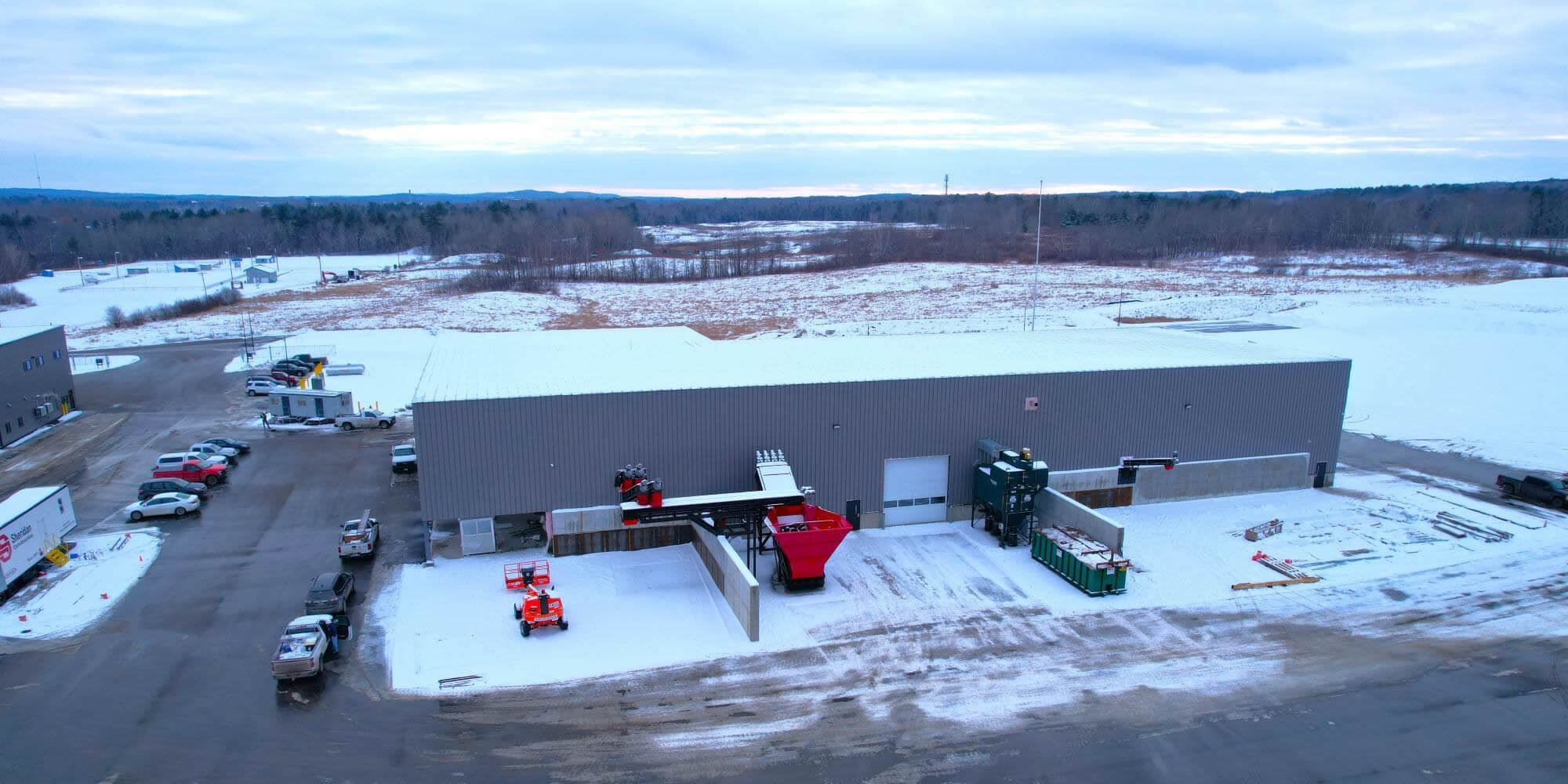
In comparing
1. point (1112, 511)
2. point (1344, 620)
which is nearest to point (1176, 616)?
point (1344, 620)

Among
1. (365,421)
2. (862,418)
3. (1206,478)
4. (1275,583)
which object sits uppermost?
(862,418)

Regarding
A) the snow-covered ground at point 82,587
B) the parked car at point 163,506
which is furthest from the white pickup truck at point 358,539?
the parked car at point 163,506

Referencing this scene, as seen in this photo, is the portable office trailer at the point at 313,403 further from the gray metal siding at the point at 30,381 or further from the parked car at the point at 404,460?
the gray metal siding at the point at 30,381

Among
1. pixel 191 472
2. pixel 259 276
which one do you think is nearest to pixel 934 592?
pixel 191 472

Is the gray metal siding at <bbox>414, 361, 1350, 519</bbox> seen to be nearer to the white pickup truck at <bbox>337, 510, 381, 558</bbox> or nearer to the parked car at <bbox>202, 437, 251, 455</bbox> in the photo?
the white pickup truck at <bbox>337, 510, 381, 558</bbox>

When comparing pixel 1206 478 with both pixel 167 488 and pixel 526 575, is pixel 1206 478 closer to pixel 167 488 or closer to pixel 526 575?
pixel 526 575

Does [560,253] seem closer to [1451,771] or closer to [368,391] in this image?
[368,391]

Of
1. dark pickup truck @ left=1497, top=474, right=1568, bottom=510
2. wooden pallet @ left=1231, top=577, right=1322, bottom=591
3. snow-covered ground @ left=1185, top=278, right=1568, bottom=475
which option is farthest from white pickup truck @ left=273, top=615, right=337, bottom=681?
→ snow-covered ground @ left=1185, top=278, right=1568, bottom=475
